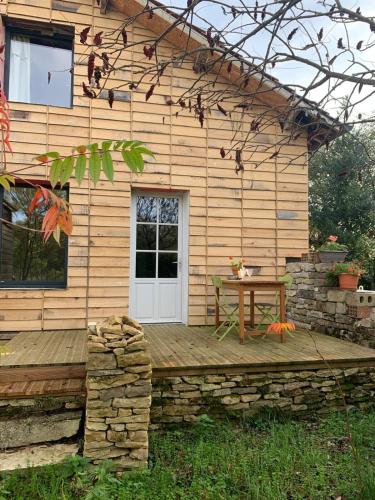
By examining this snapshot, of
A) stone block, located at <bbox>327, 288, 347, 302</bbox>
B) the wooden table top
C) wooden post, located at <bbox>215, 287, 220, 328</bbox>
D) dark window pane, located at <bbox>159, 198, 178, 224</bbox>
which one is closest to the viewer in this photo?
the wooden table top

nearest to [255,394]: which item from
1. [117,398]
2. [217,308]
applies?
[117,398]

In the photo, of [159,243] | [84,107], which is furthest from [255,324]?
[84,107]

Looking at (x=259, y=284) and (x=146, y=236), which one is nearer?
(x=259, y=284)

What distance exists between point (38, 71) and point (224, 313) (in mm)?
4180

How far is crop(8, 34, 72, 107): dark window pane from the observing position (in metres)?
4.97

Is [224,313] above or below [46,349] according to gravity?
above

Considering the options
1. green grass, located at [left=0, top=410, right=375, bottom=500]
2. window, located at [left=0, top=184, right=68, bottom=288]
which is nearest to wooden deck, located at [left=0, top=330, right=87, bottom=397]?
green grass, located at [left=0, top=410, right=375, bottom=500]

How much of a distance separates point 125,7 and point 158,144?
6.26 ft

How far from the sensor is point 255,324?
A: 5.46 metres

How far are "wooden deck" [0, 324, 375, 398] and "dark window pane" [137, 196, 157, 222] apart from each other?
1.68 meters

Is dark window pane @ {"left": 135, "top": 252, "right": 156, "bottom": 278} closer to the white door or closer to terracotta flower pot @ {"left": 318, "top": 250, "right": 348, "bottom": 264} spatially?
the white door

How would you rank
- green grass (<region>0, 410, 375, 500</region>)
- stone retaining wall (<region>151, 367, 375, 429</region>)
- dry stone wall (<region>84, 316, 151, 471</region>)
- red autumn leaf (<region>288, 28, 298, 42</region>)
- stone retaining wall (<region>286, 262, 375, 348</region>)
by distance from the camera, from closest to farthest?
red autumn leaf (<region>288, 28, 298, 42</region>) → green grass (<region>0, 410, 375, 500</region>) → dry stone wall (<region>84, 316, 151, 471</region>) → stone retaining wall (<region>151, 367, 375, 429</region>) → stone retaining wall (<region>286, 262, 375, 348</region>)

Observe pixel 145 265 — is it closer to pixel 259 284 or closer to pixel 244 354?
pixel 259 284

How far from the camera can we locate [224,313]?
5359 mm
